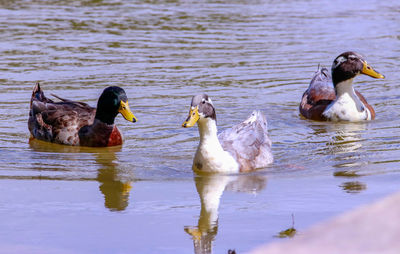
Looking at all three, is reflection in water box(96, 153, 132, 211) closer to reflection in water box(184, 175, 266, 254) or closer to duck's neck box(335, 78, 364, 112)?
reflection in water box(184, 175, 266, 254)

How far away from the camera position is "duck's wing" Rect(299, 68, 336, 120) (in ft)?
42.0

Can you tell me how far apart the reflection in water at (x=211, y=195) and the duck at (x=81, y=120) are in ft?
8.27

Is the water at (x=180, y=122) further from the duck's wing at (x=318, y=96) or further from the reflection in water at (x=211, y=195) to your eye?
the duck's wing at (x=318, y=96)

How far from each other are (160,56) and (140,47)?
0.98 meters

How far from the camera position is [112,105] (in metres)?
11.2

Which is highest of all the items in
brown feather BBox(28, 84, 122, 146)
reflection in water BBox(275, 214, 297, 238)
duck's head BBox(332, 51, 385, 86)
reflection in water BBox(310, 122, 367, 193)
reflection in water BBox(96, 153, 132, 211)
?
duck's head BBox(332, 51, 385, 86)

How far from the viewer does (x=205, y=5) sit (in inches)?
878

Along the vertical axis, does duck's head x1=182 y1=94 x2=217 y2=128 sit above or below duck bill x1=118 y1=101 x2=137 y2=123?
above

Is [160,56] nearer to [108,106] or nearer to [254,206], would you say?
[108,106]

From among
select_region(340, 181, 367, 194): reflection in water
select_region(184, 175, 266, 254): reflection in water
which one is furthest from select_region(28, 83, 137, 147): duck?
select_region(340, 181, 367, 194): reflection in water

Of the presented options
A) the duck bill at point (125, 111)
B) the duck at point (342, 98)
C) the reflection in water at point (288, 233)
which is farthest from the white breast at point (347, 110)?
the reflection in water at point (288, 233)

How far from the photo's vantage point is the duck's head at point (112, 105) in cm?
1109

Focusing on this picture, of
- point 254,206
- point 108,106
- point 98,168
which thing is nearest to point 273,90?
point 108,106

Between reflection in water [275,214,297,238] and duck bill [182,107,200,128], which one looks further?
duck bill [182,107,200,128]
